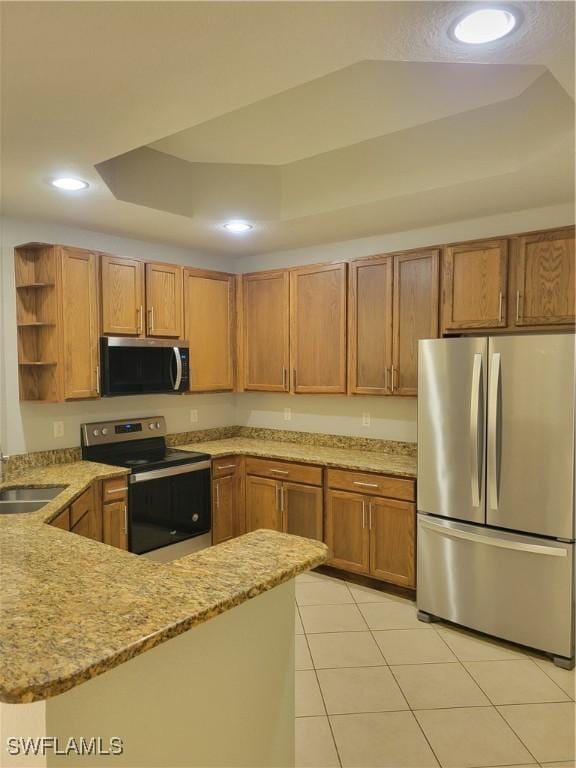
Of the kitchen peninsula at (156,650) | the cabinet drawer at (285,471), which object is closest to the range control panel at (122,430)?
the cabinet drawer at (285,471)

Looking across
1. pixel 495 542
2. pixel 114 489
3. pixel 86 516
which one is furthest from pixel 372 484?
pixel 86 516

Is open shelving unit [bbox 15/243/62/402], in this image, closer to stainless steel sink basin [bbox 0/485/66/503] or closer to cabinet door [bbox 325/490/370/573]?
stainless steel sink basin [bbox 0/485/66/503]

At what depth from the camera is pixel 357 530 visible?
3.53 metres

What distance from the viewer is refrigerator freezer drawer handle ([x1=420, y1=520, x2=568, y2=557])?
2.64 metres

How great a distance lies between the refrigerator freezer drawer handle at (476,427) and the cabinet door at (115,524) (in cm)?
217

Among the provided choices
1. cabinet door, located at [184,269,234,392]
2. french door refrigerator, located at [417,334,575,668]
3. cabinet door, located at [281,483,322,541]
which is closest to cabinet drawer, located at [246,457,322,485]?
cabinet door, located at [281,483,322,541]

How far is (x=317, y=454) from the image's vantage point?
12.7 ft

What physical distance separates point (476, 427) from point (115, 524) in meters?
2.28

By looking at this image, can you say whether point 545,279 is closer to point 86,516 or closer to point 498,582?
point 498,582

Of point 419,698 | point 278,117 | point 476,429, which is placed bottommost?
point 419,698

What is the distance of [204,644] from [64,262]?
2754 millimetres

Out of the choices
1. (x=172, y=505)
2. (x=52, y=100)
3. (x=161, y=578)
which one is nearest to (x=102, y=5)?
(x=52, y=100)

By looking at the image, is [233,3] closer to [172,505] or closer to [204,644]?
[204,644]

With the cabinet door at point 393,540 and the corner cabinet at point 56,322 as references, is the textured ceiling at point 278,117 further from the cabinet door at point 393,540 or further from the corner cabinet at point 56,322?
the cabinet door at point 393,540
